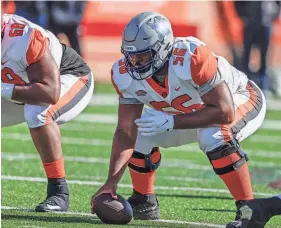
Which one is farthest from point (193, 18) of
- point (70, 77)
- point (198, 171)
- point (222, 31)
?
point (70, 77)

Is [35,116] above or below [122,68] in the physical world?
below

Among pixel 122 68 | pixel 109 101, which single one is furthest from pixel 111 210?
pixel 109 101

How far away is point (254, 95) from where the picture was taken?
6.52 meters

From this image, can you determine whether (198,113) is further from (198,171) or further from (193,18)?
(193,18)

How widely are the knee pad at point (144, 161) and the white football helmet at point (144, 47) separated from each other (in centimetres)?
70

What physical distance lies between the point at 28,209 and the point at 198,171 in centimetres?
282

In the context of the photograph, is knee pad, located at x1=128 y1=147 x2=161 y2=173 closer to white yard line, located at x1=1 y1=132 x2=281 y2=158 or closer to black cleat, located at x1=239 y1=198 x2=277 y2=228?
black cleat, located at x1=239 y1=198 x2=277 y2=228

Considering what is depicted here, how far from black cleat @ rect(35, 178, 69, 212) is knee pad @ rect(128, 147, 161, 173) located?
0.48 meters

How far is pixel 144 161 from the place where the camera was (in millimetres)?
6496

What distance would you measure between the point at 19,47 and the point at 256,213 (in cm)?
194

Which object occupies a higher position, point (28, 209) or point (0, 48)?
point (0, 48)

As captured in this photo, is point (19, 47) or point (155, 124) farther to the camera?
point (19, 47)

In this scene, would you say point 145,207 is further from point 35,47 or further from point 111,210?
point 35,47

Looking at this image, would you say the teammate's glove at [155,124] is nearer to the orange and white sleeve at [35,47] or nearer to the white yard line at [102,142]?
the orange and white sleeve at [35,47]
